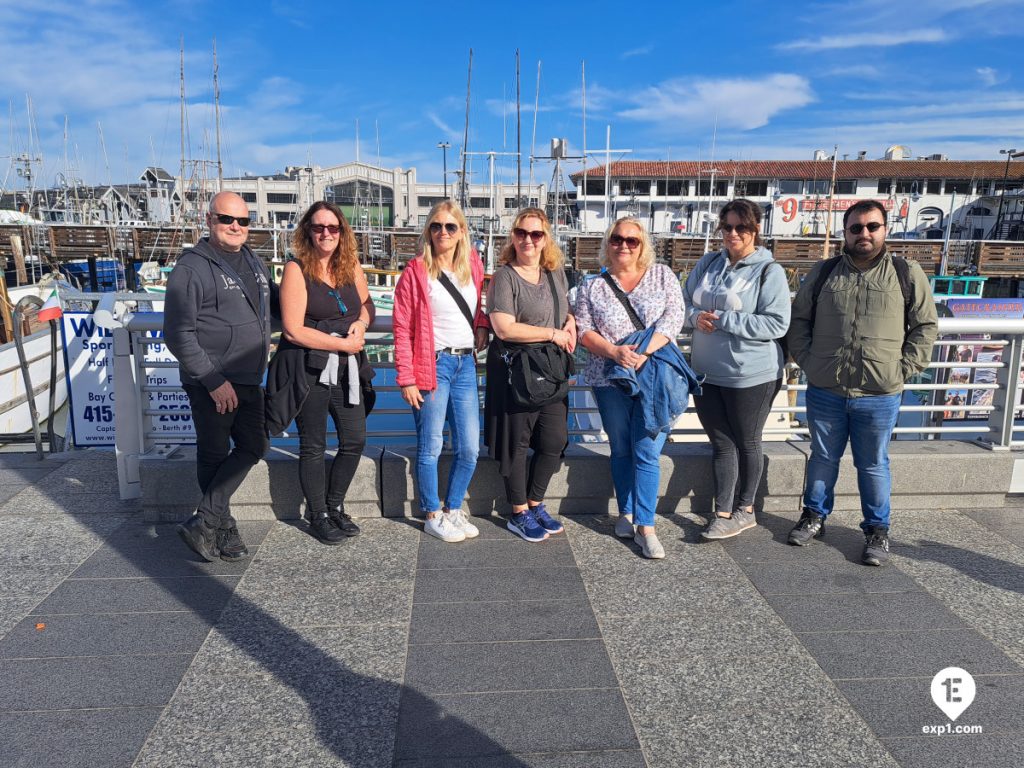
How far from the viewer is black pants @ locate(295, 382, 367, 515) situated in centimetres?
399

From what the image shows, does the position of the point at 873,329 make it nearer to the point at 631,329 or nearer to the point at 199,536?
the point at 631,329

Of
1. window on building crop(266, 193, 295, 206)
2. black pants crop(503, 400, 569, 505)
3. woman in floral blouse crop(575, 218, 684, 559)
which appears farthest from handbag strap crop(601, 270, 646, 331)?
window on building crop(266, 193, 295, 206)

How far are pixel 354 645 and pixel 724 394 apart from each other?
2.44 metres

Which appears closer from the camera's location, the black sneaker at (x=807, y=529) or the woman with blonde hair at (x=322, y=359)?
the woman with blonde hair at (x=322, y=359)

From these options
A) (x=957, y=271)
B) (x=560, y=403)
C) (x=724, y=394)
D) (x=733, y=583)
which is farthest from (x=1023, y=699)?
(x=957, y=271)

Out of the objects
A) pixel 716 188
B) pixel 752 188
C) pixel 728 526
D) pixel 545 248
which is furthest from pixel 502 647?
pixel 752 188

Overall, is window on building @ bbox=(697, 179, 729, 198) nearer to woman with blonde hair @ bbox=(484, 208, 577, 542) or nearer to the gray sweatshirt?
woman with blonde hair @ bbox=(484, 208, 577, 542)

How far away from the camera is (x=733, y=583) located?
12.0 feet

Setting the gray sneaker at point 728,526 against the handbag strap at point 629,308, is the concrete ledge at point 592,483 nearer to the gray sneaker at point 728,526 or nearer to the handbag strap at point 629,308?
the gray sneaker at point 728,526

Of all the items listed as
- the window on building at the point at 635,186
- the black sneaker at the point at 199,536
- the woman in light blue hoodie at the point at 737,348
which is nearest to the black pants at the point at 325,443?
the black sneaker at the point at 199,536

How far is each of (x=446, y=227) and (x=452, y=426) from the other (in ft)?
3.83

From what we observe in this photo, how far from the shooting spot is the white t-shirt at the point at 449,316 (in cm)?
396

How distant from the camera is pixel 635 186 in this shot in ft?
211

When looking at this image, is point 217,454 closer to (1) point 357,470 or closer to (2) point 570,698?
(1) point 357,470
